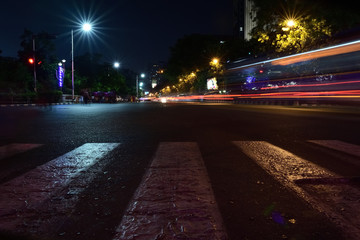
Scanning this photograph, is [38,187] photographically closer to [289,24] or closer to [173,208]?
[173,208]

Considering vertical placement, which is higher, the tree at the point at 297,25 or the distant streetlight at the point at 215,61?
the distant streetlight at the point at 215,61

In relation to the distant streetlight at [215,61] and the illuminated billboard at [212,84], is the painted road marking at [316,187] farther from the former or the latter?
the illuminated billboard at [212,84]

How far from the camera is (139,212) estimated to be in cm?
229

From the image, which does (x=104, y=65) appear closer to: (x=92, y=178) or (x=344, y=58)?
(x=344, y=58)

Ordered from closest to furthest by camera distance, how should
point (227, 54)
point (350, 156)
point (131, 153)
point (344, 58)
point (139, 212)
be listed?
1. point (139, 212)
2. point (350, 156)
3. point (131, 153)
4. point (344, 58)
5. point (227, 54)

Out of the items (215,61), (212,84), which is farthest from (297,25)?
(212,84)

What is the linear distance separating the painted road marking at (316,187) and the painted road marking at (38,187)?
1.97 metres

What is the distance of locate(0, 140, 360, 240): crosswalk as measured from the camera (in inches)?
80.8

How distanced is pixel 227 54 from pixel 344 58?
36.9m

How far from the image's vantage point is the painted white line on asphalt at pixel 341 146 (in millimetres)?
4618

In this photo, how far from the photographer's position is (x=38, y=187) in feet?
9.46

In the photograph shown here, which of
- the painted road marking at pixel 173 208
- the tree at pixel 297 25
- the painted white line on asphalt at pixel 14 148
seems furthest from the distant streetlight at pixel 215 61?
the painted road marking at pixel 173 208

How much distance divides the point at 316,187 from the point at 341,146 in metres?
2.60

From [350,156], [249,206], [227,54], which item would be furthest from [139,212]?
[227,54]
